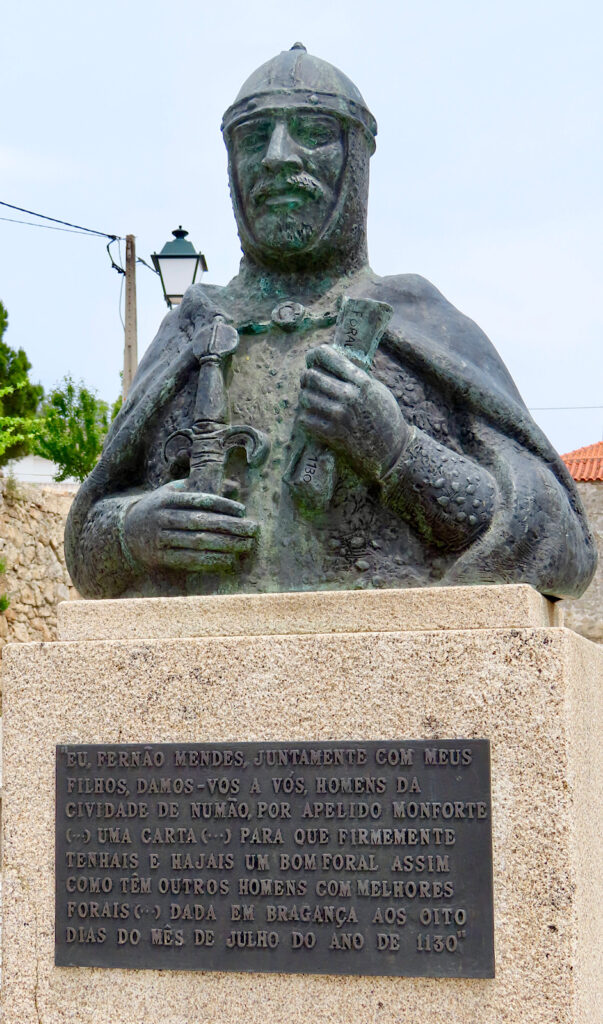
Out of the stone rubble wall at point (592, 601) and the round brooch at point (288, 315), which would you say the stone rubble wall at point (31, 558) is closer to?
the stone rubble wall at point (592, 601)

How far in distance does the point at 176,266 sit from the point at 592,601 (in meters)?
14.7

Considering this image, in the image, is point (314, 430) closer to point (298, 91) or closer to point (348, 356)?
point (348, 356)

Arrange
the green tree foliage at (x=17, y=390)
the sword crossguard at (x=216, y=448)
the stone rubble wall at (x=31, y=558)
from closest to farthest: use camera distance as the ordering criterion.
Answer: the sword crossguard at (x=216, y=448) < the stone rubble wall at (x=31, y=558) < the green tree foliage at (x=17, y=390)

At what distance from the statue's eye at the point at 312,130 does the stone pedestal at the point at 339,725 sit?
1.46 metres

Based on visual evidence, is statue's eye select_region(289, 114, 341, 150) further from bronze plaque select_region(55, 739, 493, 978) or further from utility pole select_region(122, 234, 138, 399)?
utility pole select_region(122, 234, 138, 399)

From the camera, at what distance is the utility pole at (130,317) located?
12.4 m

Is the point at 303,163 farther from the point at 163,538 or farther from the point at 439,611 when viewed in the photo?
the point at 439,611

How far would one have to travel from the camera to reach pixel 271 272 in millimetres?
4133

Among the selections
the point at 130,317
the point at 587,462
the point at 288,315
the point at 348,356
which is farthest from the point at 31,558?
the point at 348,356

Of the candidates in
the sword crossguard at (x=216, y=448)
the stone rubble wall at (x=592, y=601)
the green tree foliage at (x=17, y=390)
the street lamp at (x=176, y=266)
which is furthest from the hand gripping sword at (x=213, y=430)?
the stone rubble wall at (x=592, y=601)

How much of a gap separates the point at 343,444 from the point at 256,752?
35.7 inches

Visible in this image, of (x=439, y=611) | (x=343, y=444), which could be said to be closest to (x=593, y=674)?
(x=439, y=611)

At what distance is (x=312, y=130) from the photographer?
3.93 meters

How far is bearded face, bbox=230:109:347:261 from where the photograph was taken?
3879 mm
